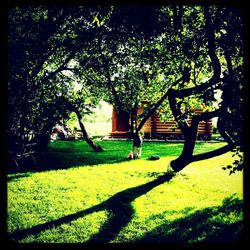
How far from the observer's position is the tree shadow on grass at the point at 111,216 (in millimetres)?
5633

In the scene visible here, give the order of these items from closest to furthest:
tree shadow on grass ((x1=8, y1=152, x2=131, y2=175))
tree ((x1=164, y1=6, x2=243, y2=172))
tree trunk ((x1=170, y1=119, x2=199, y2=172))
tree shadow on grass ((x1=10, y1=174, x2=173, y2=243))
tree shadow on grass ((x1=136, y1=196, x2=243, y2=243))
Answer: tree ((x1=164, y1=6, x2=243, y2=172))
tree shadow on grass ((x1=136, y1=196, x2=243, y2=243))
tree shadow on grass ((x1=10, y1=174, x2=173, y2=243))
tree trunk ((x1=170, y1=119, x2=199, y2=172))
tree shadow on grass ((x1=8, y1=152, x2=131, y2=175))

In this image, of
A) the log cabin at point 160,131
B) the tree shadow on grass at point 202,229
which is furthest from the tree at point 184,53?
the log cabin at point 160,131

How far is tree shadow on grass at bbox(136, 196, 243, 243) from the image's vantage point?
17.8ft

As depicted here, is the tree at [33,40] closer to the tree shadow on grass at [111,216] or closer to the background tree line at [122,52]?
the background tree line at [122,52]

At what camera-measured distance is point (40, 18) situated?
21.5 ft

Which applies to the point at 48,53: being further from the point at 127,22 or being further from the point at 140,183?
the point at 140,183

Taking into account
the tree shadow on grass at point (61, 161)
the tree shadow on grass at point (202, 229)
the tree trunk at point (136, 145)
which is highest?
the tree trunk at point (136, 145)

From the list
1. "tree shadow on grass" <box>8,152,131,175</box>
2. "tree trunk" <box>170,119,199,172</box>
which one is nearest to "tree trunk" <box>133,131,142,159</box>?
"tree shadow on grass" <box>8,152,131,175</box>

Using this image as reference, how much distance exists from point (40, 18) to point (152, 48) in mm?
3362

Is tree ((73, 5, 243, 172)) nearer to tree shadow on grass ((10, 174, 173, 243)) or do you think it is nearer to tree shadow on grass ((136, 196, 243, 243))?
tree shadow on grass ((136, 196, 243, 243))

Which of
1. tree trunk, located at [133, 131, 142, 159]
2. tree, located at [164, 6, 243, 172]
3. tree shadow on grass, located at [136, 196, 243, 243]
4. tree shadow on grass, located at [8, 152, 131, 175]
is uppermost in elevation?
tree, located at [164, 6, 243, 172]

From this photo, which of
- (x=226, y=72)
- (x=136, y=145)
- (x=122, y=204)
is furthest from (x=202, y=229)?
(x=136, y=145)

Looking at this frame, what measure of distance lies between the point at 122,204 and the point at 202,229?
2364 mm

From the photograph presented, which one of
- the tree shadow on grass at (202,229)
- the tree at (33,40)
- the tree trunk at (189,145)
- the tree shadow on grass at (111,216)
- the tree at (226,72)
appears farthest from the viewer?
the tree trunk at (189,145)
